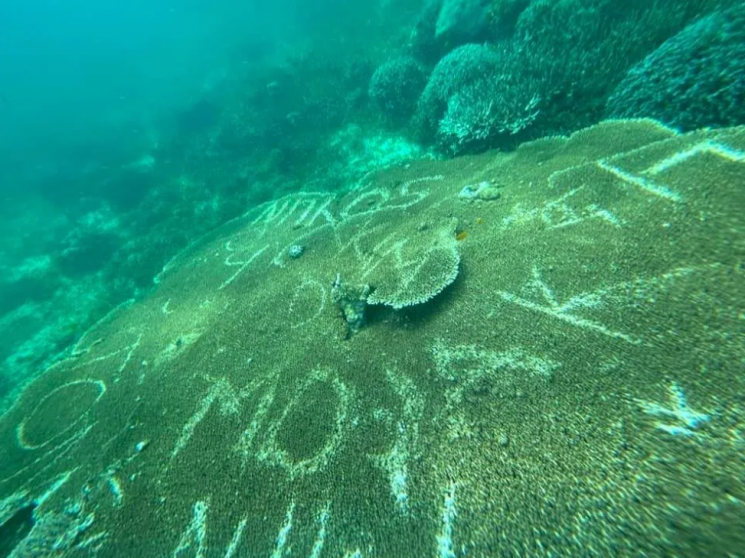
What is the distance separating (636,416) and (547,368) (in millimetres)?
645

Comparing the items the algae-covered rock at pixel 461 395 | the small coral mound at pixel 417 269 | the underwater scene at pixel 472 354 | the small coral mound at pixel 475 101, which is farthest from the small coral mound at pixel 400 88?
the small coral mound at pixel 417 269

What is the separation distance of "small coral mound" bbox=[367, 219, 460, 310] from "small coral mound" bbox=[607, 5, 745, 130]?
11.8ft

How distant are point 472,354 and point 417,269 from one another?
4.44ft

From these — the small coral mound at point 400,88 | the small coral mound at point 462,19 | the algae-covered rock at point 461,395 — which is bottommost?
the algae-covered rock at point 461,395

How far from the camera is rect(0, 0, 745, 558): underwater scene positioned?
7.13 ft

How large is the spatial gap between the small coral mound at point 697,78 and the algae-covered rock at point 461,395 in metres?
0.51

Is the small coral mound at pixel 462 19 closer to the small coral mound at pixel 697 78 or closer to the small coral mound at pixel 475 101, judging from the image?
the small coral mound at pixel 475 101

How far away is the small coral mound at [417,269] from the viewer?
380 centimetres

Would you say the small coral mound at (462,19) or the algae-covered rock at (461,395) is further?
the small coral mound at (462,19)

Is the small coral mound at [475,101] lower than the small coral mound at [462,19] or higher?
lower

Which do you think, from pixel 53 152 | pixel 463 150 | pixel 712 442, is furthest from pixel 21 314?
pixel 53 152

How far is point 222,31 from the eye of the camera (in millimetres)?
46969

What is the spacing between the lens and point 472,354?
3158 mm

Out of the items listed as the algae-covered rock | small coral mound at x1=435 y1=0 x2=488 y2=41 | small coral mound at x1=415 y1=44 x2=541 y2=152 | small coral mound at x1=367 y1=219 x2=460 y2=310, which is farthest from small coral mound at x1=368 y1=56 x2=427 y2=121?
small coral mound at x1=367 y1=219 x2=460 y2=310
